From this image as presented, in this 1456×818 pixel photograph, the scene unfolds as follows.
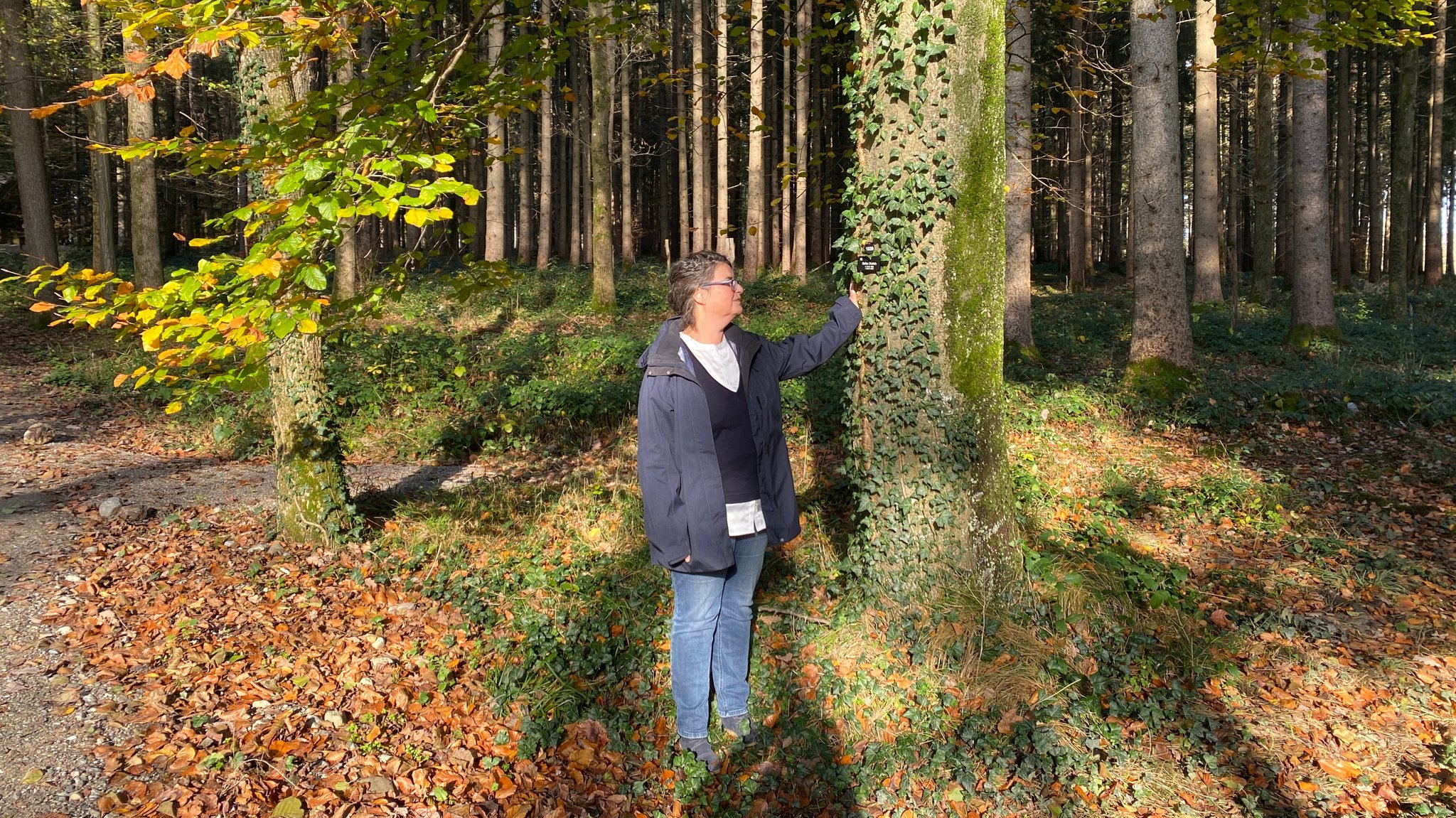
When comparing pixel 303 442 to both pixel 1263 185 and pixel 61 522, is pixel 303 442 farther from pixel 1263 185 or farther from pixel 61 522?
pixel 1263 185

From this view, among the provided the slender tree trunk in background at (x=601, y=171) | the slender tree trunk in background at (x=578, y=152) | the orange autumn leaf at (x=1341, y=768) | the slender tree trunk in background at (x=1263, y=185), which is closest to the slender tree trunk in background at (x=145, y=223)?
the slender tree trunk in background at (x=601, y=171)

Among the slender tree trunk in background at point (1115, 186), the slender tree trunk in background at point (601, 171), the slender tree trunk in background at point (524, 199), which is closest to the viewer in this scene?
the slender tree trunk in background at point (601, 171)

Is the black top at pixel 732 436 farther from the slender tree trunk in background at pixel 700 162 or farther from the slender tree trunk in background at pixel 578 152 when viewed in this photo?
the slender tree trunk in background at pixel 578 152

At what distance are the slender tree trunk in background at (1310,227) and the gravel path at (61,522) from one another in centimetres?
1260

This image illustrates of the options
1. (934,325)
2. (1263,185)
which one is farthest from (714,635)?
(1263,185)

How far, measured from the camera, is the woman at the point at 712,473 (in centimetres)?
337

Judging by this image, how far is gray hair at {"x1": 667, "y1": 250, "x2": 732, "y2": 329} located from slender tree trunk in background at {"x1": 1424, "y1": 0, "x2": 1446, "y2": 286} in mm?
18760

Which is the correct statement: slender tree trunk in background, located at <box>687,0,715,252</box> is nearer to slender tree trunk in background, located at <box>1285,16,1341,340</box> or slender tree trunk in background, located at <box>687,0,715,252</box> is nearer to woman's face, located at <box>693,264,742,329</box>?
slender tree trunk in background, located at <box>1285,16,1341,340</box>

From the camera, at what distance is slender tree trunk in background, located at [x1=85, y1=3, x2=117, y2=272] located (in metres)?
13.8

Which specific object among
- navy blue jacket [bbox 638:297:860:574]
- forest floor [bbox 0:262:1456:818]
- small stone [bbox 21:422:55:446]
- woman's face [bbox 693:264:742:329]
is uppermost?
woman's face [bbox 693:264:742:329]

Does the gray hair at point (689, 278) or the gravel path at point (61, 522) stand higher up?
the gray hair at point (689, 278)

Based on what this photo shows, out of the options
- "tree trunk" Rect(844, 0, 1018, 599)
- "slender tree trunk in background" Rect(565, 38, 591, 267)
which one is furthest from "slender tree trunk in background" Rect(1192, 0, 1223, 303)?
"slender tree trunk in background" Rect(565, 38, 591, 267)

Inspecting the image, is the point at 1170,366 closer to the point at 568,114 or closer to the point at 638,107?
the point at 568,114

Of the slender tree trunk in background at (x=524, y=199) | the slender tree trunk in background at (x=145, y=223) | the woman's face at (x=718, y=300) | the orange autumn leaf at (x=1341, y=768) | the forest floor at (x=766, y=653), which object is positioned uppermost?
the slender tree trunk in background at (x=524, y=199)
